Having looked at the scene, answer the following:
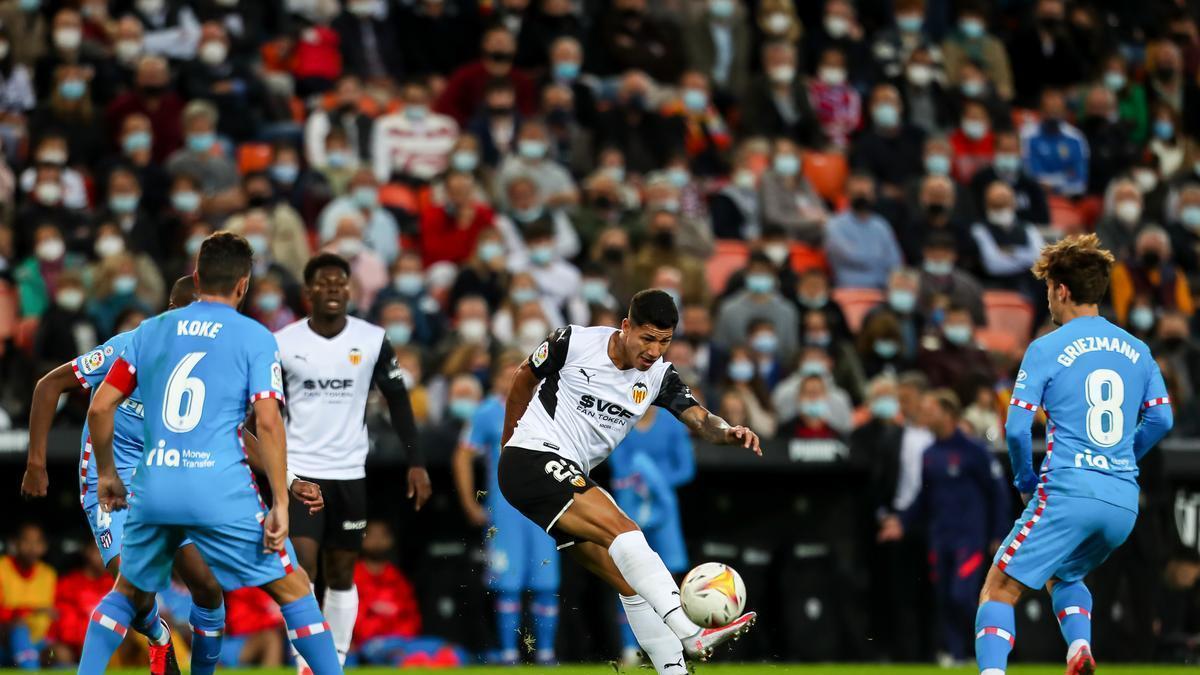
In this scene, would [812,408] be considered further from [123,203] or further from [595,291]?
[123,203]

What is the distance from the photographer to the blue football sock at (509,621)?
14.5m

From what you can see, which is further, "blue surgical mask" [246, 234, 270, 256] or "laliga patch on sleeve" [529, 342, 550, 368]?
"blue surgical mask" [246, 234, 270, 256]

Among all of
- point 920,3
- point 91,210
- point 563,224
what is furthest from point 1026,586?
point 920,3

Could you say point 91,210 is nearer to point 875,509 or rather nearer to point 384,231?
point 384,231

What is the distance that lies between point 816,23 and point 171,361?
1642 centimetres

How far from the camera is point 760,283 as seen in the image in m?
17.5

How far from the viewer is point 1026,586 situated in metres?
8.93

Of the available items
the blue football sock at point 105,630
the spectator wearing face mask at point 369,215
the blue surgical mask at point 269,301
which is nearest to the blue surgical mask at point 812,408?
the spectator wearing face mask at point 369,215

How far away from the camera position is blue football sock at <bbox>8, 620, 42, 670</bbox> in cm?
1406

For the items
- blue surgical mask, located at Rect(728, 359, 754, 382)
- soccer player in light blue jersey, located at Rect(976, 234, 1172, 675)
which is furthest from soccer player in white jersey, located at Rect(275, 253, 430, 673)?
blue surgical mask, located at Rect(728, 359, 754, 382)

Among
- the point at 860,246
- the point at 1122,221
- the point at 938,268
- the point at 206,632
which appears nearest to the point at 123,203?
the point at 860,246

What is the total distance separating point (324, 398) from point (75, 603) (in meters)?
4.50

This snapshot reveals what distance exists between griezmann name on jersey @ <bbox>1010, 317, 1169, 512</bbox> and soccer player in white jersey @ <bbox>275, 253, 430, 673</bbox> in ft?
11.9

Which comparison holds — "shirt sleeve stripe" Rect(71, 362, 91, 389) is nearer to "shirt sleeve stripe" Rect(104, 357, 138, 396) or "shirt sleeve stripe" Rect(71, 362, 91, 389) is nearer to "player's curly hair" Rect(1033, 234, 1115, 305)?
"shirt sleeve stripe" Rect(104, 357, 138, 396)
